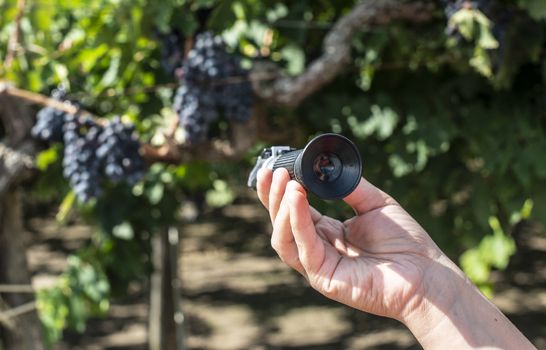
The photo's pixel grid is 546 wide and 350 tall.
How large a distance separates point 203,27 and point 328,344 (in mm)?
3181

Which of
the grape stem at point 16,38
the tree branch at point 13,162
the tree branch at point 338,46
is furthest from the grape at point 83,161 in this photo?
the tree branch at point 338,46

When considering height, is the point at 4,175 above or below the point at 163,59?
below

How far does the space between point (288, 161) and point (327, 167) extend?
65mm

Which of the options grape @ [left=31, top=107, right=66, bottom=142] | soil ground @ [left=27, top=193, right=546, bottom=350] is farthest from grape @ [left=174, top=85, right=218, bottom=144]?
soil ground @ [left=27, top=193, right=546, bottom=350]

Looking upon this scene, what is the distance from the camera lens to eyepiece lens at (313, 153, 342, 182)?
1.26 m

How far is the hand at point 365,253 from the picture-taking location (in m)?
1.37

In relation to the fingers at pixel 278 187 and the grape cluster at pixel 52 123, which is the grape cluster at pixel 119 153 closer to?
the grape cluster at pixel 52 123

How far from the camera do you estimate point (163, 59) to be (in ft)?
9.24

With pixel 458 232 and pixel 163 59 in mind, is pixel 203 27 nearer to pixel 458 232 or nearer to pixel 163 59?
pixel 163 59

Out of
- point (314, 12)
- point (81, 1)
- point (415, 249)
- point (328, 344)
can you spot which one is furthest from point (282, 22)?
point (328, 344)

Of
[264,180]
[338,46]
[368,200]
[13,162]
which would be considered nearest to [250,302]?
[13,162]

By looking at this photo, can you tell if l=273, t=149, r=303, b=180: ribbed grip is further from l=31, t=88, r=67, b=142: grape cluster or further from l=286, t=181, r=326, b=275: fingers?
l=31, t=88, r=67, b=142: grape cluster

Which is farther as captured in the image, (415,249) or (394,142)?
(394,142)

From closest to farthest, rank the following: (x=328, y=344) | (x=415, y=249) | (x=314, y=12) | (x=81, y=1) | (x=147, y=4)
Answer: (x=415, y=249)
(x=147, y=4)
(x=81, y=1)
(x=314, y=12)
(x=328, y=344)
